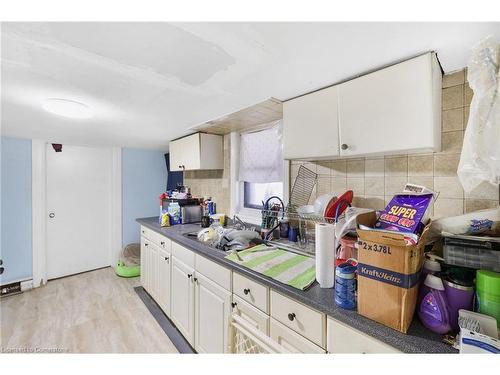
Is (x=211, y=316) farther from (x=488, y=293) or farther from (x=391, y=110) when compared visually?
(x=391, y=110)

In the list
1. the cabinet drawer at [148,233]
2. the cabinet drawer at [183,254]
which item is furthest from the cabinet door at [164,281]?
the cabinet drawer at [148,233]

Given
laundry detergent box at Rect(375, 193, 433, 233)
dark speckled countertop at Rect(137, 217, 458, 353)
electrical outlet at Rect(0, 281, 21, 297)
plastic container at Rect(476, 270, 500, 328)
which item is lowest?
electrical outlet at Rect(0, 281, 21, 297)

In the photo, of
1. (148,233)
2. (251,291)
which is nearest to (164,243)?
(148,233)

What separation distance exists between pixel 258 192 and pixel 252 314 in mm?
1296

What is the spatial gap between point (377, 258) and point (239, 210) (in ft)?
5.65

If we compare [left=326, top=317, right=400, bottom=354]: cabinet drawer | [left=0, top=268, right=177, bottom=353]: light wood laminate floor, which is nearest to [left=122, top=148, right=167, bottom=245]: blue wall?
[left=0, top=268, right=177, bottom=353]: light wood laminate floor

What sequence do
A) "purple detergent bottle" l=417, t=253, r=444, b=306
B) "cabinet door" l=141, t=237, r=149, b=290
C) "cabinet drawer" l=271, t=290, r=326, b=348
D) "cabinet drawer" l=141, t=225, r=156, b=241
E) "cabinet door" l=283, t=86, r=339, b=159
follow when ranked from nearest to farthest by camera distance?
1. "purple detergent bottle" l=417, t=253, r=444, b=306
2. "cabinet drawer" l=271, t=290, r=326, b=348
3. "cabinet door" l=283, t=86, r=339, b=159
4. "cabinet drawer" l=141, t=225, r=156, b=241
5. "cabinet door" l=141, t=237, r=149, b=290

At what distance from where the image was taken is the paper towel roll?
0.93 meters

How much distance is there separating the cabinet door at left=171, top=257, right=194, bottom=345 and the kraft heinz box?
4.06 ft

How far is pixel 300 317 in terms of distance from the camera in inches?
36.0

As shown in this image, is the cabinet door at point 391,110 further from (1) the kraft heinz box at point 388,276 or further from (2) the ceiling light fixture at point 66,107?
(2) the ceiling light fixture at point 66,107

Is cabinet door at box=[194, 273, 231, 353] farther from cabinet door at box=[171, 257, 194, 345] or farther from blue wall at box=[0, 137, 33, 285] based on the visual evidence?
blue wall at box=[0, 137, 33, 285]
